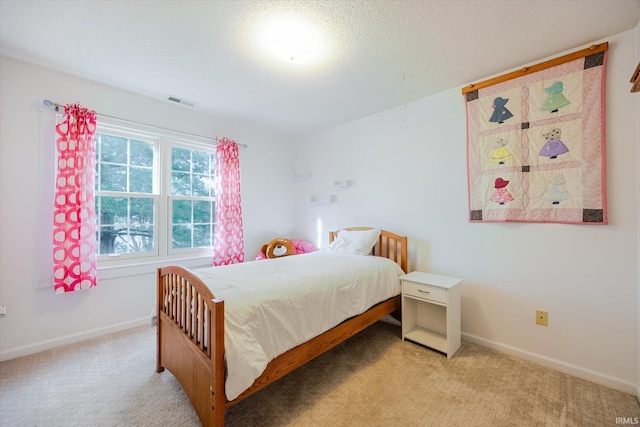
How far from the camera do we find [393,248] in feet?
9.80

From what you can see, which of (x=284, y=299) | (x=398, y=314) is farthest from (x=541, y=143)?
(x=284, y=299)

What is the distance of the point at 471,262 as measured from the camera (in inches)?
97.2

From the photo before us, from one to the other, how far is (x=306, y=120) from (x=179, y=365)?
3015 millimetres

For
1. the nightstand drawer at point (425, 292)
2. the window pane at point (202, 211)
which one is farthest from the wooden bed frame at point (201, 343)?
the window pane at point (202, 211)

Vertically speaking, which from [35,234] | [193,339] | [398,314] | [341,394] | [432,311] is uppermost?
[35,234]

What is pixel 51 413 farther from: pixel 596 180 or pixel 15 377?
pixel 596 180

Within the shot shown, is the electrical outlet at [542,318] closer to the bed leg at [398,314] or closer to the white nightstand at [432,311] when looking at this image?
the white nightstand at [432,311]

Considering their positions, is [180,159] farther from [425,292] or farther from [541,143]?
[541,143]

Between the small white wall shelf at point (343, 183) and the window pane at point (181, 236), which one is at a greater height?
the small white wall shelf at point (343, 183)

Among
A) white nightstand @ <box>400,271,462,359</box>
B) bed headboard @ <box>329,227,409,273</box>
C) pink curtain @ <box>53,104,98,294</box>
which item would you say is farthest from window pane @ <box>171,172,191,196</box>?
white nightstand @ <box>400,271,462,359</box>

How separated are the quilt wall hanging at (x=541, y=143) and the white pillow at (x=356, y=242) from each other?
101 centimetres

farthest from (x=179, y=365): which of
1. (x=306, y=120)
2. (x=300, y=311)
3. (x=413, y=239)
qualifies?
(x=306, y=120)

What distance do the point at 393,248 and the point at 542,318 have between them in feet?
4.56

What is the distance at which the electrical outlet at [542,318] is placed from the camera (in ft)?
6.82
